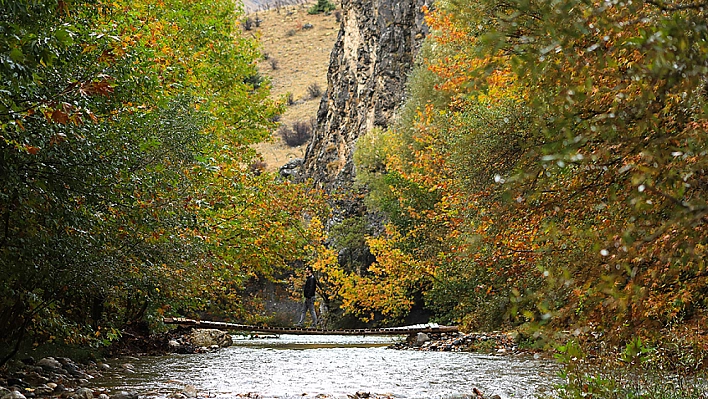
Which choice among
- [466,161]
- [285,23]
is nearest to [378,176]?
[466,161]

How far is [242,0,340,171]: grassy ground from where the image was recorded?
78125 millimetres

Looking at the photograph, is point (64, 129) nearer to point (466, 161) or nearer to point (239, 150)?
point (466, 161)

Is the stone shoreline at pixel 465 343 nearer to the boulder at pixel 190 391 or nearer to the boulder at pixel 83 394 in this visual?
the boulder at pixel 190 391

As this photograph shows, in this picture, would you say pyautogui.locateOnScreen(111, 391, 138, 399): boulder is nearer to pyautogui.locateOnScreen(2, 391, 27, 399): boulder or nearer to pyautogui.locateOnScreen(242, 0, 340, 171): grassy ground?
pyautogui.locateOnScreen(2, 391, 27, 399): boulder

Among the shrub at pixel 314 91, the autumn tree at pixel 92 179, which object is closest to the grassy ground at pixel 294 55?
the shrub at pixel 314 91

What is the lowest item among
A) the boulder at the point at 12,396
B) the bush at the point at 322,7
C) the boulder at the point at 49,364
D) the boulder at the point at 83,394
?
the boulder at the point at 49,364

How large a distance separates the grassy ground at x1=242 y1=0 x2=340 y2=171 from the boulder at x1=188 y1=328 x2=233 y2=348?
2007 inches

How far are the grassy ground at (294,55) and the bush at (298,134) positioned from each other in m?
0.89

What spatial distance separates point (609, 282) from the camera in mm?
2869

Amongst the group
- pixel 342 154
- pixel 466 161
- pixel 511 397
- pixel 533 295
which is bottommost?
pixel 342 154

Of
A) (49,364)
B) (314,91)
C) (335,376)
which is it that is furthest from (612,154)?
(314,91)

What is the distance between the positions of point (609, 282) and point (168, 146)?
28.6 feet

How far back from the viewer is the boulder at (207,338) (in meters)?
15.9

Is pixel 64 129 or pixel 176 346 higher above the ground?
pixel 64 129
